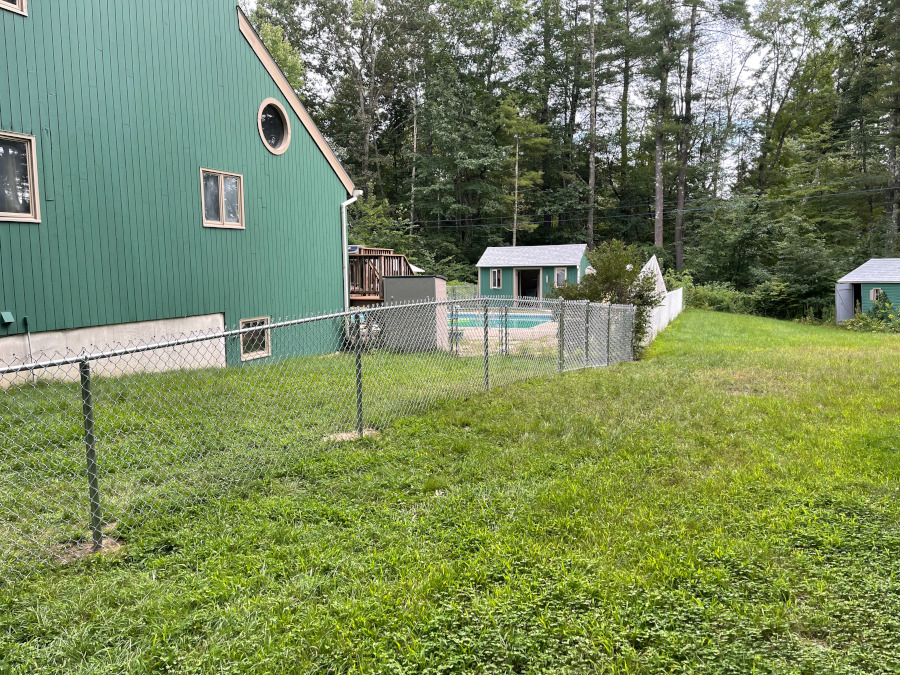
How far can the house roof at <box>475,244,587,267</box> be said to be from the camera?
2738 cm

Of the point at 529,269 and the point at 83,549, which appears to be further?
the point at 529,269

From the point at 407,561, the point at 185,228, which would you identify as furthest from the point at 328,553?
the point at 185,228

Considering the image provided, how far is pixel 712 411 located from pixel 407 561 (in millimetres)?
4397

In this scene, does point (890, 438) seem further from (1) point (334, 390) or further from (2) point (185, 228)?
(2) point (185, 228)

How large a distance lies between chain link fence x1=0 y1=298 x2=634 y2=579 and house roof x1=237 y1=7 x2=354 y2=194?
519cm

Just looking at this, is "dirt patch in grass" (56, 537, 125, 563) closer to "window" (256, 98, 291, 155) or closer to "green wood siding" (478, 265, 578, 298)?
"window" (256, 98, 291, 155)

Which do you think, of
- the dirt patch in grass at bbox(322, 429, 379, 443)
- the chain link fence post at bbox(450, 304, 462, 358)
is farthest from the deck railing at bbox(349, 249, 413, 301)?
the dirt patch in grass at bbox(322, 429, 379, 443)

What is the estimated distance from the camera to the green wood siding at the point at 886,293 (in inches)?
840

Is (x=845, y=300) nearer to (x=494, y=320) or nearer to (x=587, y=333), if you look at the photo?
(x=494, y=320)

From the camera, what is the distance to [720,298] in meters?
27.9

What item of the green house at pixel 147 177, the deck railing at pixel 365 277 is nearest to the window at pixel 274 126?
the green house at pixel 147 177

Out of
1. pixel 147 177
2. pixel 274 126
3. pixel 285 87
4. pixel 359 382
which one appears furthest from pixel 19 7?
pixel 359 382

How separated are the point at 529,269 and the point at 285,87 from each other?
18.6 m

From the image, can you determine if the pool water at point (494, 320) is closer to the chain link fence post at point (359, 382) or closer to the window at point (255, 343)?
the window at point (255, 343)
